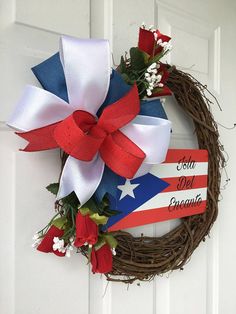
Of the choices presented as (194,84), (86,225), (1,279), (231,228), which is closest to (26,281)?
(1,279)

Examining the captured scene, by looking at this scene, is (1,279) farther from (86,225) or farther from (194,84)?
(194,84)

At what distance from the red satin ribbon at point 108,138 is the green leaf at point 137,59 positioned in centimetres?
8

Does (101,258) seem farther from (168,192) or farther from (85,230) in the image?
(168,192)

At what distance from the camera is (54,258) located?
0.55 metres

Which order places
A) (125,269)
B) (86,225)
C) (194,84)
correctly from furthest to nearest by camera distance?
(194,84) → (125,269) → (86,225)

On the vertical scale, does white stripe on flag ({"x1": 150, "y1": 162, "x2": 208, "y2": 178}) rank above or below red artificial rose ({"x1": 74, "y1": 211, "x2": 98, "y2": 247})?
above

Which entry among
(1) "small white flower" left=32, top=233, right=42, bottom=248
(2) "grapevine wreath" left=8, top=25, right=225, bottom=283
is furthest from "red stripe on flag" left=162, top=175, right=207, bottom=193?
(1) "small white flower" left=32, top=233, right=42, bottom=248

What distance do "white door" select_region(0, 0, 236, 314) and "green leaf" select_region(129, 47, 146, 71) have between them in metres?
0.13

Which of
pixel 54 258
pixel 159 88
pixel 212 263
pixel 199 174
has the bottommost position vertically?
pixel 212 263

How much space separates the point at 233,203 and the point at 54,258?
585mm

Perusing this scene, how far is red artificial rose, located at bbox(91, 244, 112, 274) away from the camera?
493 millimetres

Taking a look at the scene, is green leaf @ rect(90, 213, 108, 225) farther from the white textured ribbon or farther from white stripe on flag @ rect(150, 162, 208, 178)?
white stripe on flag @ rect(150, 162, 208, 178)

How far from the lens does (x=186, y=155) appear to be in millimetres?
683

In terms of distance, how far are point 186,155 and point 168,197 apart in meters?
0.10
